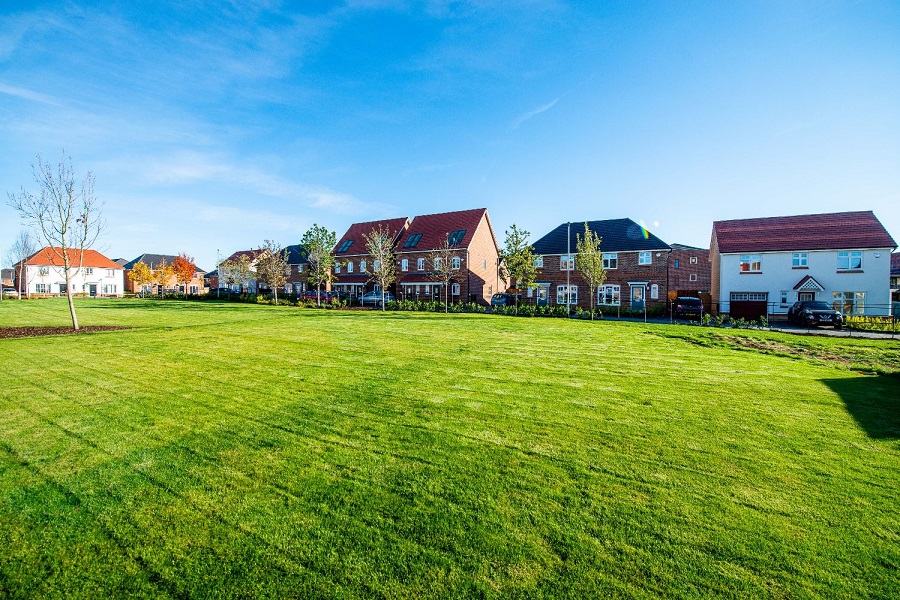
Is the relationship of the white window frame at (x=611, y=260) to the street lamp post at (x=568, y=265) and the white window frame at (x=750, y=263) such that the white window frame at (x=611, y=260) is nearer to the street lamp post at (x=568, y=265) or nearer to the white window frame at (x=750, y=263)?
the street lamp post at (x=568, y=265)

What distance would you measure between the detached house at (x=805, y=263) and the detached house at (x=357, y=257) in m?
33.0

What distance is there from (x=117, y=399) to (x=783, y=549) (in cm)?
916

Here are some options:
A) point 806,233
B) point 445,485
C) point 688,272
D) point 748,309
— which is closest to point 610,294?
point 688,272

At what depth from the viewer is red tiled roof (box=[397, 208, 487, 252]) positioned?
1676 inches

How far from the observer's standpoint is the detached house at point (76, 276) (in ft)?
212

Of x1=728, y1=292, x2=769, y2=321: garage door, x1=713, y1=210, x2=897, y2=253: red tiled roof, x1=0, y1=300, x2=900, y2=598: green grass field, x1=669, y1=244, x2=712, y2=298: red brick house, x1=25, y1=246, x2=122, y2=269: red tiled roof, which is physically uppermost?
x1=25, y1=246, x2=122, y2=269: red tiled roof

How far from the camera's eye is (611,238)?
3966 centimetres

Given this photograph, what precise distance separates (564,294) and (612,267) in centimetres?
513

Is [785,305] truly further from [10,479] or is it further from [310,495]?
[10,479]

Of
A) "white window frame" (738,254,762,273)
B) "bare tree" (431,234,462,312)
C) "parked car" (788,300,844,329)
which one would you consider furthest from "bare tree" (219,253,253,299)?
"parked car" (788,300,844,329)

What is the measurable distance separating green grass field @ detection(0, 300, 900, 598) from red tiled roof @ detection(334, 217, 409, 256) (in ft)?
133

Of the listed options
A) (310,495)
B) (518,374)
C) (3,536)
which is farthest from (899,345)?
(3,536)

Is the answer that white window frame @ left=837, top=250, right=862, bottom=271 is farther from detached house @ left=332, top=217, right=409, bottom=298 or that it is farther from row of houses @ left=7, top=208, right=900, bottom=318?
detached house @ left=332, top=217, right=409, bottom=298

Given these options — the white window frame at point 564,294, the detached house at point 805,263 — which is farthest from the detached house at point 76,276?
the detached house at point 805,263
